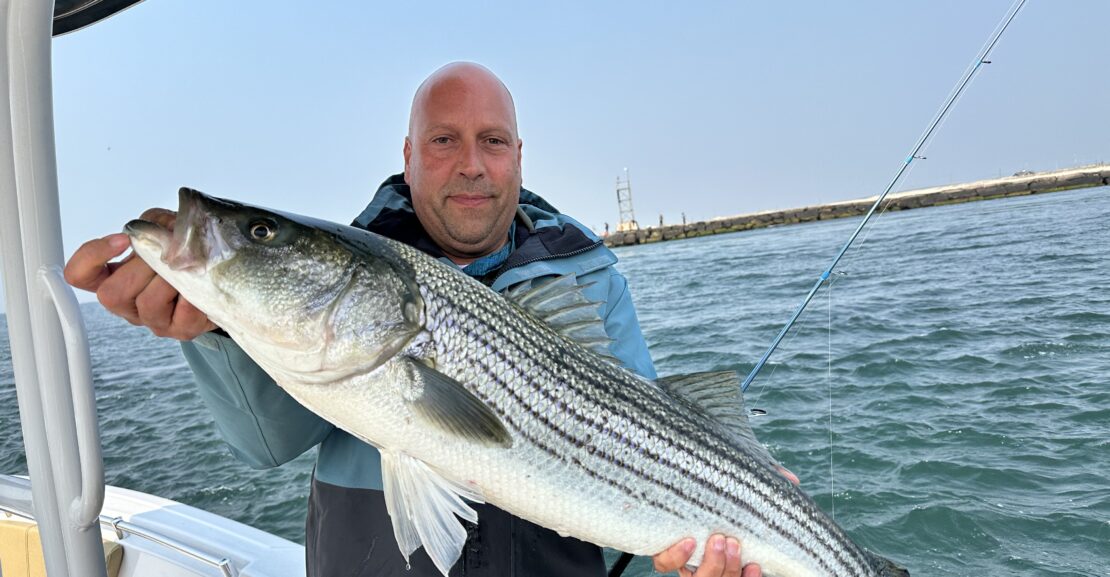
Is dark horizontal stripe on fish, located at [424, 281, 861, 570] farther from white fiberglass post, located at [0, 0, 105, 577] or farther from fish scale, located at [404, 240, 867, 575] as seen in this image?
white fiberglass post, located at [0, 0, 105, 577]

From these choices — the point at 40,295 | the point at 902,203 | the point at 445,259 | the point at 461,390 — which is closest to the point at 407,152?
the point at 445,259

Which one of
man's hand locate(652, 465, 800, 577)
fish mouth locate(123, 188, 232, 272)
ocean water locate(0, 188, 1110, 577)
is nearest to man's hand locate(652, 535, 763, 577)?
man's hand locate(652, 465, 800, 577)

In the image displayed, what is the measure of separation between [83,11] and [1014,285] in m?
17.6

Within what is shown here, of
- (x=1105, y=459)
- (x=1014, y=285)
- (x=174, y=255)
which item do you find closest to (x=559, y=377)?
(x=174, y=255)

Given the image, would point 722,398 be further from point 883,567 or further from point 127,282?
point 127,282

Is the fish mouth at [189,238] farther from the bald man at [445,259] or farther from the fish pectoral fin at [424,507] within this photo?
the fish pectoral fin at [424,507]

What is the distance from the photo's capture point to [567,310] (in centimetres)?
230

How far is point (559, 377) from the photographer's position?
2.10 meters

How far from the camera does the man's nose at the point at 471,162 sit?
9.63 feet

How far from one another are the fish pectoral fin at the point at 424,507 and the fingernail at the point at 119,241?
3.08ft

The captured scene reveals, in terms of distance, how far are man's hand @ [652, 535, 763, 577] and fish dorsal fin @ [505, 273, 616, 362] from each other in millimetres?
694

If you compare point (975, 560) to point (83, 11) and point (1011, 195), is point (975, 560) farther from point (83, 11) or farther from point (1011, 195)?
point (1011, 195)

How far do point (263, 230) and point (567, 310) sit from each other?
1.03 meters

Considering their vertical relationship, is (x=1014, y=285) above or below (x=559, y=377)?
below
